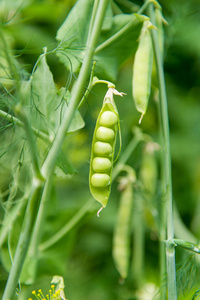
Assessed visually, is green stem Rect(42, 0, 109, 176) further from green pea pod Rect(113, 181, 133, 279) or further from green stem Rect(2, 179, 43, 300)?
green pea pod Rect(113, 181, 133, 279)

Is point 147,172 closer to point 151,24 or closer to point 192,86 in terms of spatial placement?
point 151,24

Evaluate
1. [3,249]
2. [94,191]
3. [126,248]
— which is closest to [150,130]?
[126,248]

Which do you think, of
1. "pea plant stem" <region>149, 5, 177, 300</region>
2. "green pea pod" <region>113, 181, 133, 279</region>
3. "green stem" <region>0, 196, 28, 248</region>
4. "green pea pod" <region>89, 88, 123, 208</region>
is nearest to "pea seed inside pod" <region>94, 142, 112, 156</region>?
"green pea pod" <region>89, 88, 123, 208</region>

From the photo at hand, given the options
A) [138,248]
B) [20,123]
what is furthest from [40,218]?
[138,248]

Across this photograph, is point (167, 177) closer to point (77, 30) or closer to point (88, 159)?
point (77, 30)

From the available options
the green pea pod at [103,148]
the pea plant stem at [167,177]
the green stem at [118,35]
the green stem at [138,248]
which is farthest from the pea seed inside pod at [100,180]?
the green stem at [138,248]

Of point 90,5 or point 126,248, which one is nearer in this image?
point 90,5

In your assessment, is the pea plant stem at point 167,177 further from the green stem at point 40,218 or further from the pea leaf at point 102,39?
the green stem at point 40,218
